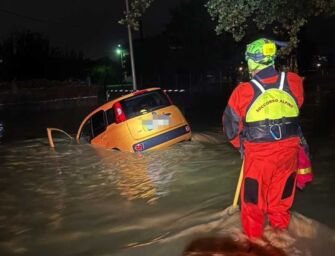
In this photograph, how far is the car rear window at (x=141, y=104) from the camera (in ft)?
38.1

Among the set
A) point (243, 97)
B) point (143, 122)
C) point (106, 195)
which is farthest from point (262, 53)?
point (143, 122)

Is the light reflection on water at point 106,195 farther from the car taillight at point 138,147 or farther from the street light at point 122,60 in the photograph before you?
the street light at point 122,60

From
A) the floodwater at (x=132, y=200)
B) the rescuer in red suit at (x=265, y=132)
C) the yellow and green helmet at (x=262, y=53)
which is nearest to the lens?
the rescuer in red suit at (x=265, y=132)

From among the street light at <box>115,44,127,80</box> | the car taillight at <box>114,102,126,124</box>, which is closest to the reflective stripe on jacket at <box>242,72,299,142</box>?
the car taillight at <box>114,102,126,124</box>

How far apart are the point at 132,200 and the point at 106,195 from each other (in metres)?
0.62

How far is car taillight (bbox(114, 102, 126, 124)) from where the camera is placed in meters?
11.6

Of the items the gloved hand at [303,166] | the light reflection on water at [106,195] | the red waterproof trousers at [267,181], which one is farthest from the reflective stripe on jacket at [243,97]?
the light reflection on water at [106,195]

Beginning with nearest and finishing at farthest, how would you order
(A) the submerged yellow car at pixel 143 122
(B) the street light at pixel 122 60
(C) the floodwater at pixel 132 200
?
(C) the floodwater at pixel 132 200 → (A) the submerged yellow car at pixel 143 122 → (B) the street light at pixel 122 60

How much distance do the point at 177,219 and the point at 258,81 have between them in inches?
104

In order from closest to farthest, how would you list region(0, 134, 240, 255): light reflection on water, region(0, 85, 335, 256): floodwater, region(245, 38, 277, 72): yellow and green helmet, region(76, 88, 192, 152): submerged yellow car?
1. region(245, 38, 277, 72): yellow and green helmet
2. region(0, 85, 335, 256): floodwater
3. region(0, 134, 240, 255): light reflection on water
4. region(76, 88, 192, 152): submerged yellow car

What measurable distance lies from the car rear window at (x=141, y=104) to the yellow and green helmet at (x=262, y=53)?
660 cm

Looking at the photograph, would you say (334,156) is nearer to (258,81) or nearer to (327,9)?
(327,9)

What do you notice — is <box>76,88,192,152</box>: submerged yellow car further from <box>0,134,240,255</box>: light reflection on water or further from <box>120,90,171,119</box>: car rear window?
<box>0,134,240,255</box>: light reflection on water

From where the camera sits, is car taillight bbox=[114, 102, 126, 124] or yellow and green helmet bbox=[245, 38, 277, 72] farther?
car taillight bbox=[114, 102, 126, 124]
